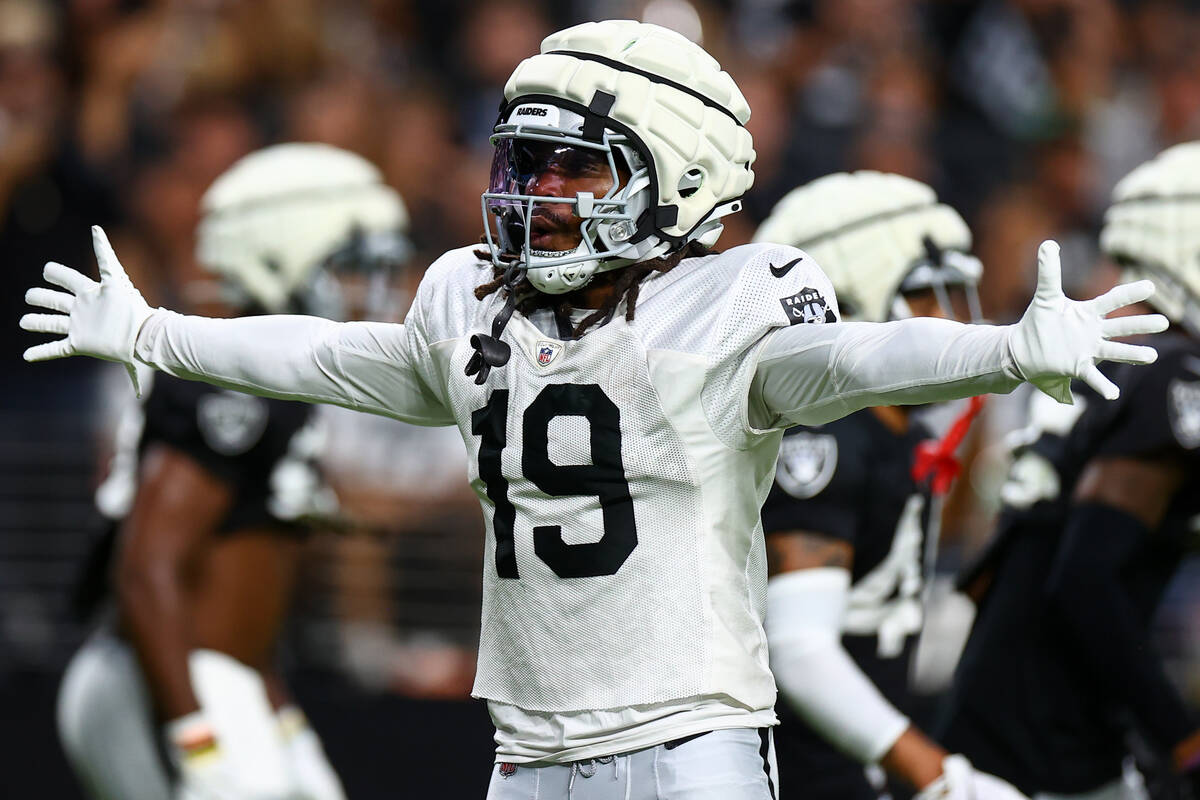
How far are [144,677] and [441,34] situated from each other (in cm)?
512

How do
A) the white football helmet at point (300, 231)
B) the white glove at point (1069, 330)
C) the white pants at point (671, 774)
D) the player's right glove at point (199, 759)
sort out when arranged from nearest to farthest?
the white glove at point (1069, 330)
the white pants at point (671, 774)
the player's right glove at point (199, 759)
the white football helmet at point (300, 231)

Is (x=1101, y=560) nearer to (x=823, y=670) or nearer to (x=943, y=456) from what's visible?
(x=943, y=456)

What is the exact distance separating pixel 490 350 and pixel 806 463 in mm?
1100

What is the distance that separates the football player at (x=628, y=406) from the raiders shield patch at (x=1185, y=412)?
1.39m

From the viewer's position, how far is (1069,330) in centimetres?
245

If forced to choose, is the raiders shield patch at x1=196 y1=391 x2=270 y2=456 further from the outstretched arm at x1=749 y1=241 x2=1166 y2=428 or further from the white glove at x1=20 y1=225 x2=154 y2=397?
the outstretched arm at x1=749 y1=241 x2=1166 y2=428

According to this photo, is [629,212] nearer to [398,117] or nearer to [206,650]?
[206,650]

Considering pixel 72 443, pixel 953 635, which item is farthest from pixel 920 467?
pixel 72 443

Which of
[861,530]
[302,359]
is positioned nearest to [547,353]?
[302,359]

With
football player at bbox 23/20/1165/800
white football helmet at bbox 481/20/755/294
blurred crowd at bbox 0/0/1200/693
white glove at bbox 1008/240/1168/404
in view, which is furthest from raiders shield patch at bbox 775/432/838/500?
blurred crowd at bbox 0/0/1200/693

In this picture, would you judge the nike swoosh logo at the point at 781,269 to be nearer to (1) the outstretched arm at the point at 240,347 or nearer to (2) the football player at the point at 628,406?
(2) the football player at the point at 628,406

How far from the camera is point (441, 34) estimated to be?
9250 mm

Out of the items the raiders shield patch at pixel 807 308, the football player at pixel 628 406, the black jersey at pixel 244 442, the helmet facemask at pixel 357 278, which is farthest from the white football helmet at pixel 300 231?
the raiders shield patch at pixel 807 308

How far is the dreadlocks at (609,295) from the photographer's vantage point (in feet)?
9.69
